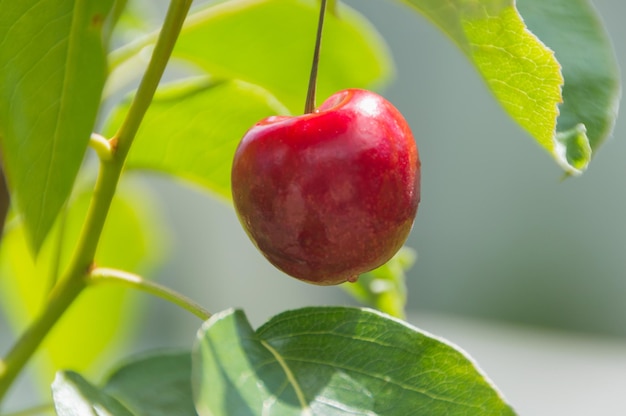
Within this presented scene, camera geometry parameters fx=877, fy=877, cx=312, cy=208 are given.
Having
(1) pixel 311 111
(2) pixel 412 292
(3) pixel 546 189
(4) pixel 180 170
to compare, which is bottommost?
(2) pixel 412 292

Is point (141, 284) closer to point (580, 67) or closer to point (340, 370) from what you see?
point (340, 370)

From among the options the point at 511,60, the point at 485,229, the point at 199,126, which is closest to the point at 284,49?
the point at 199,126

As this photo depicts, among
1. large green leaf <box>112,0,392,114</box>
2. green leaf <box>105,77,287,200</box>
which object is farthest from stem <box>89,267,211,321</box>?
large green leaf <box>112,0,392,114</box>

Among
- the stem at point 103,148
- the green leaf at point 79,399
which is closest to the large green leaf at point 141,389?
the green leaf at point 79,399

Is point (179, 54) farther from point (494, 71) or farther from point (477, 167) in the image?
point (477, 167)

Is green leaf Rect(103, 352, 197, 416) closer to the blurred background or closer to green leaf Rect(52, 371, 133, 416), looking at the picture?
green leaf Rect(52, 371, 133, 416)

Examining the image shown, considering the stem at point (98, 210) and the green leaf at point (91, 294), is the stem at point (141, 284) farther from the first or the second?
the green leaf at point (91, 294)

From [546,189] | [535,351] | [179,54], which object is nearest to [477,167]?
[546,189]
